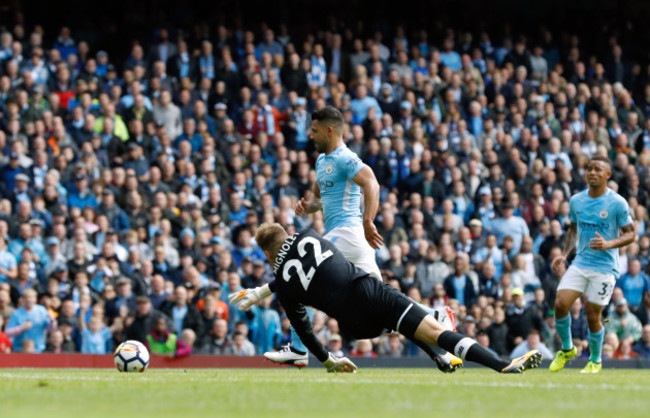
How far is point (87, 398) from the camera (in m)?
6.97

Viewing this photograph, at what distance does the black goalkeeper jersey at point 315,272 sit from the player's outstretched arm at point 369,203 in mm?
475

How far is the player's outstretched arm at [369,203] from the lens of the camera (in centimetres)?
967

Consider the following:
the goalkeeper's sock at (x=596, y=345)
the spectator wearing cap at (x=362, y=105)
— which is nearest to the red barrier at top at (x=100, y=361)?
the goalkeeper's sock at (x=596, y=345)

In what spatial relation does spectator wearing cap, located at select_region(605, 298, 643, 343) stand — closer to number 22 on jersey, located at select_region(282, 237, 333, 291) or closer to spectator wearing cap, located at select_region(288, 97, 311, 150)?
spectator wearing cap, located at select_region(288, 97, 311, 150)

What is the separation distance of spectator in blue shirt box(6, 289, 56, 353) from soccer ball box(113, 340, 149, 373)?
4.34 m

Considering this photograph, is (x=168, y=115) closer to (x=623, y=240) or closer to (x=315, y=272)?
(x=623, y=240)

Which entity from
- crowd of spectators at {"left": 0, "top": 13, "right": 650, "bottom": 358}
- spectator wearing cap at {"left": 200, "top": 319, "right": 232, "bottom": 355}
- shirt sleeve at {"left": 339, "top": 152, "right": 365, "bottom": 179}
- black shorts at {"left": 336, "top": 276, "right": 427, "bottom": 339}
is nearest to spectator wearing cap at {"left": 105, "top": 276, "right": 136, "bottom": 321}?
crowd of spectators at {"left": 0, "top": 13, "right": 650, "bottom": 358}

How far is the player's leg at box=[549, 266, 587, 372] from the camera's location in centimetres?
1213

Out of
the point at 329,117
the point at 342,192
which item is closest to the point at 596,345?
the point at 342,192

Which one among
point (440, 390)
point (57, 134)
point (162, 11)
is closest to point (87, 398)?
point (440, 390)

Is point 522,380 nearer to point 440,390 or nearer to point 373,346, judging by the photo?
point 440,390

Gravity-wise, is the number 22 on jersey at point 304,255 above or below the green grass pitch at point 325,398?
above

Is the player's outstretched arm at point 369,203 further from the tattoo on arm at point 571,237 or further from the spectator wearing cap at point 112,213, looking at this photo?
the spectator wearing cap at point 112,213

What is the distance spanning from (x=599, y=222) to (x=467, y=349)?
391 cm
